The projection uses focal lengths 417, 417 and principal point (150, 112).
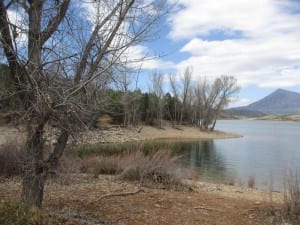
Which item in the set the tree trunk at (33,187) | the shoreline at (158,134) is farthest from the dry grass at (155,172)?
the shoreline at (158,134)

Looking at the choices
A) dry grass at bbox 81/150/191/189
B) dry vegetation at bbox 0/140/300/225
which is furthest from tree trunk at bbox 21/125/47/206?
dry grass at bbox 81/150/191/189

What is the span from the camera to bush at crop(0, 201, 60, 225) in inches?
171

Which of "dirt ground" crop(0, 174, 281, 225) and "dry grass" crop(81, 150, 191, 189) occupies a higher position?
"dry grass" crop(81, 150, 191, 189)

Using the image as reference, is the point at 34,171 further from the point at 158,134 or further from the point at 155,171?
the point at 158,134

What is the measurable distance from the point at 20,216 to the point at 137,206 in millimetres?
3850

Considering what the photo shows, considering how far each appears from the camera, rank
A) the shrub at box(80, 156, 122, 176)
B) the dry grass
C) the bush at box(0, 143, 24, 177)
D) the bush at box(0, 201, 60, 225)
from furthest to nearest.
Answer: the shrub at box(80, 156, 122, 176)
the bush at box(0, 143, 24, 177)
the dry grass
the bush at box(0, 201, 60, 225)

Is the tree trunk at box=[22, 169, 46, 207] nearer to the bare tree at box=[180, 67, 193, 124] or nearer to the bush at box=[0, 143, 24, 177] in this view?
the bush at box=[0, 143, 24, 177]

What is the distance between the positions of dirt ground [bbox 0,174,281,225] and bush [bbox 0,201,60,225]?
0.87m

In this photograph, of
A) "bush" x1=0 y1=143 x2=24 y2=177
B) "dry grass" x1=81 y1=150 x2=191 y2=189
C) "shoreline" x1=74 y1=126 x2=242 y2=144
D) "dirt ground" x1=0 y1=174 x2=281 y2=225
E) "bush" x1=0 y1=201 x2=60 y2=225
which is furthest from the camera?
"shoreline" x1=74 y1=126 x2=242 y2=144

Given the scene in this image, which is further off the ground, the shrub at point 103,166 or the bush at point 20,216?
the bush at point 20,216

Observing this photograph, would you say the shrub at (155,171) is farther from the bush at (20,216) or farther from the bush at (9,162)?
the bush at (20,216)

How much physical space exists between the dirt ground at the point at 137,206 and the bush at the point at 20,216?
87 centimetres

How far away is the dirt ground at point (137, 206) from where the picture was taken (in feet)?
23.4

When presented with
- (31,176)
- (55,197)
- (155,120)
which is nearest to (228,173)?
(55,197)
